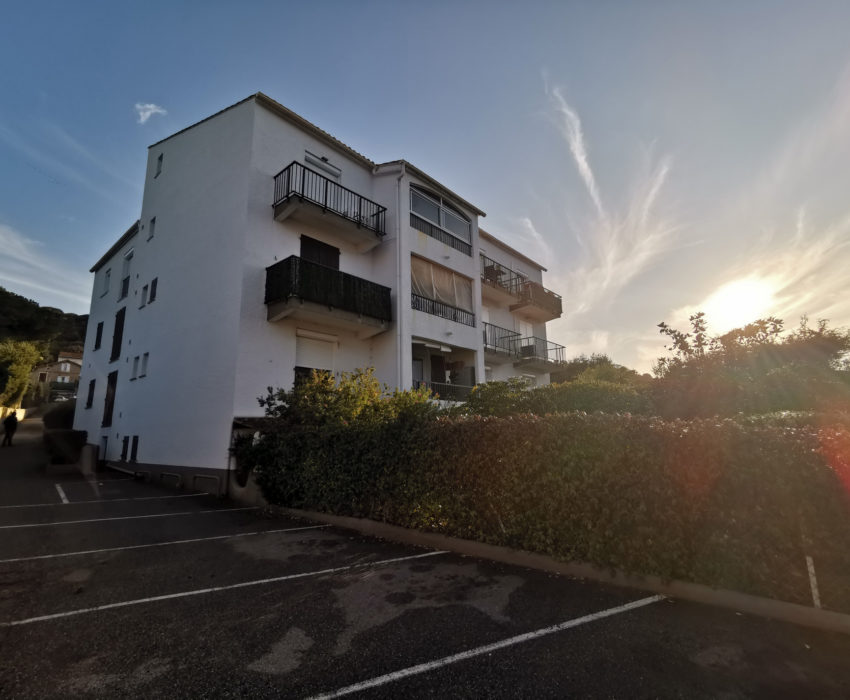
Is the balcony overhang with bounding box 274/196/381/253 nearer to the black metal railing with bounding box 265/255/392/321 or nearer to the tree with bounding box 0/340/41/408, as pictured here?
the black metal railing with bounding box 265/255/392/321

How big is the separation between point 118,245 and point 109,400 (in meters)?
7.80

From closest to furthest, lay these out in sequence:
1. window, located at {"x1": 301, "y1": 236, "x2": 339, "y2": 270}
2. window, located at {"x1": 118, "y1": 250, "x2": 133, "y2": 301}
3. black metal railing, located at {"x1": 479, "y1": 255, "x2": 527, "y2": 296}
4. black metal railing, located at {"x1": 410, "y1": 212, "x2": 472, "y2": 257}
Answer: window, located at {"x1": 301, "y1": 236, "x2": 339, "y2": 270} < black metal railing, located at {"x1": 410, "y1": 212, "x2": 472, "y2": 257} < window, located at {"x1": 118, "y1": 250, "x2": 133, "y2": 301} < black metal railing, located at {"x1": 479, "y1": 255, "x2": 527, "y2": 296}

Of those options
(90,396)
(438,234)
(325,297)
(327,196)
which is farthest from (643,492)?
(90,396)

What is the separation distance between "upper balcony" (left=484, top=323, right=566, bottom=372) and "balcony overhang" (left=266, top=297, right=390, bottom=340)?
22.5 ft

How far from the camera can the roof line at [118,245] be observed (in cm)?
1881

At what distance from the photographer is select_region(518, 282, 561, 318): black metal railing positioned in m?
21.9

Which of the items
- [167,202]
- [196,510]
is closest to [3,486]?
[196,510]

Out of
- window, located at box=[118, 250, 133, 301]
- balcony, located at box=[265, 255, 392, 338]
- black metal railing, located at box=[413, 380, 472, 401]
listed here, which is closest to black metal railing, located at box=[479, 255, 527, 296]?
black metal railing, located at box=[413, 380, 472, 401]

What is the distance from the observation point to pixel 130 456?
1541 centimetres

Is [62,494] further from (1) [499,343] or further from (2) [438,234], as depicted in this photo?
(1) [499,343]

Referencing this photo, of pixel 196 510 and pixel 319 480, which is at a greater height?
pixel 319 480

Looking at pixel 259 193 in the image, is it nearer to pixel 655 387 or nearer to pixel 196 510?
pixel 196 510

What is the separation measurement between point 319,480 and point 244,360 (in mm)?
5075

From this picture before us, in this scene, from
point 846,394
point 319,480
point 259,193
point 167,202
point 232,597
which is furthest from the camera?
point 167,202
